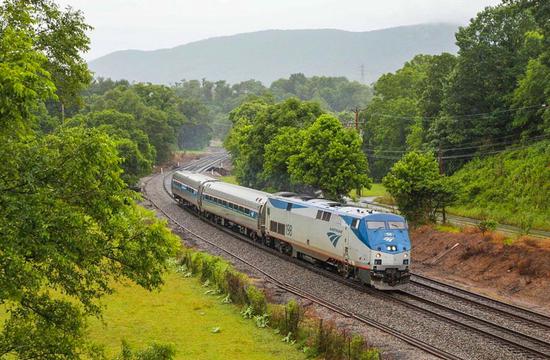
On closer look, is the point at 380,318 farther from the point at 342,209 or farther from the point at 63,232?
the point at 63,232

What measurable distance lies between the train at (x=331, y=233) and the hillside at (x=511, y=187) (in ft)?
49.4

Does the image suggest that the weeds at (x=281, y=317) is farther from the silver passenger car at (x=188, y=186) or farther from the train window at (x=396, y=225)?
the silver passenger car at (x=188, y=186)

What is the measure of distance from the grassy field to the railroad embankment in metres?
13.7

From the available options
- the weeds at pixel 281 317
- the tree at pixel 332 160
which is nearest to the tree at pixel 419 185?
the tree at pixel 332 160

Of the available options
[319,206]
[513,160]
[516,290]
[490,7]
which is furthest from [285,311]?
[490,7]

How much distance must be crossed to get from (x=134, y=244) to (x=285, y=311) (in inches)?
554

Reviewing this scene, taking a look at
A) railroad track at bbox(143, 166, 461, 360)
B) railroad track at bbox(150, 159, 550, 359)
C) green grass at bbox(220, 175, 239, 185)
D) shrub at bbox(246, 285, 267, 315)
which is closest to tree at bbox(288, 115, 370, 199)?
railroad track at bbox(143, 166, 461, 360)

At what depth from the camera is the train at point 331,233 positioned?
94.6 feet

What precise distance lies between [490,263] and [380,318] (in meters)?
11.9

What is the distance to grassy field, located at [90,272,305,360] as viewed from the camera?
2161 cm

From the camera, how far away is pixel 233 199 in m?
47.9

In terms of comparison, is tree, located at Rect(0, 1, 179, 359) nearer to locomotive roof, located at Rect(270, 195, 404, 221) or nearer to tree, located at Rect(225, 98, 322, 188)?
locomotive roof, located at Rect(270, 195, 404, 221)

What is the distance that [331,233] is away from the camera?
31.9 metres

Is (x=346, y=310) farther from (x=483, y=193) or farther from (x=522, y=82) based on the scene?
(x=522, y=82)
